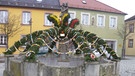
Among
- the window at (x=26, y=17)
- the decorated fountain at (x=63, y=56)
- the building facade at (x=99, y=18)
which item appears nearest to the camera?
the decorated fountain at (x=63, y=56)

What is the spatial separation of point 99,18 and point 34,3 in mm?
9145

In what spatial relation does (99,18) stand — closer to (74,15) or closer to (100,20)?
(100,20)

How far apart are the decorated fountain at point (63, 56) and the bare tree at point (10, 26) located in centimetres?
1423

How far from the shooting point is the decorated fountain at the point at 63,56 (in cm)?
682

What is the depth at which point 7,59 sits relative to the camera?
884 cm

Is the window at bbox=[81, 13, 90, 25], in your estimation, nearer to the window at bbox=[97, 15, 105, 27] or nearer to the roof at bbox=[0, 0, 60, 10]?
the window at bbox=[97, 15, 105, 27]

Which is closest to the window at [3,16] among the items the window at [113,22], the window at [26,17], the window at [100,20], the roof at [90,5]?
the window at [26,17]

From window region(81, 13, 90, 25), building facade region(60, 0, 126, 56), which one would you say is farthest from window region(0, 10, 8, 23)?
window region(81, 13, 90, 25)

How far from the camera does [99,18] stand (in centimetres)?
3012

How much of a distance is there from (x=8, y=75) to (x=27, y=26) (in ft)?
60.5

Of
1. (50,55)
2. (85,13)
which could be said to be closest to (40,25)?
(85,13)

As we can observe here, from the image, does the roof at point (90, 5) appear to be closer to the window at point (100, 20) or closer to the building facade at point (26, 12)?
the window at point (100, 20)

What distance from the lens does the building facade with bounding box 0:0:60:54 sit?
25.3 metres

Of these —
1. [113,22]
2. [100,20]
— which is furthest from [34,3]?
[113,22]
